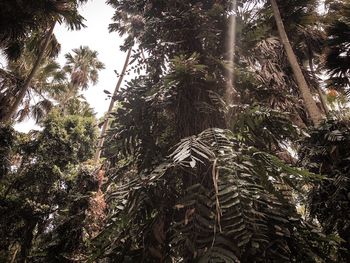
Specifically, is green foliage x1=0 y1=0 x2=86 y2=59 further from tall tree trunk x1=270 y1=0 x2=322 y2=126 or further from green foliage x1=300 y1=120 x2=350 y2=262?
green foliage x1=300 y1=120 x2=350 y2=262

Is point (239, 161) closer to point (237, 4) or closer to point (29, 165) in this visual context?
point (237, 4)

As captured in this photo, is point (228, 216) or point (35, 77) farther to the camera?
point (35, 77)

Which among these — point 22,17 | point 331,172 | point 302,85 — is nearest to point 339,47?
point 302,85

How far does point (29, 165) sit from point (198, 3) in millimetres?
8926

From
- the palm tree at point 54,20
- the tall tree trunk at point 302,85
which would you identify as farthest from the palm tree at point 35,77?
the tall tree trunk at point 302,85

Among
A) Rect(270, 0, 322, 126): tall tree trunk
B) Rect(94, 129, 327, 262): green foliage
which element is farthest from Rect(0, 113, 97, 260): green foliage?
Rect(94, 129, 327, 262): green foliage

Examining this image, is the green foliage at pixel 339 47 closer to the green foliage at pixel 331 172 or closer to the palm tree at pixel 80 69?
the green foliage at pixel 331 172

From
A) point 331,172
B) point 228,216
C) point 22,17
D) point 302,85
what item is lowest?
point 228,216

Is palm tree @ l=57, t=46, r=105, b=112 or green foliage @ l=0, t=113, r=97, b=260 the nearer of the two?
green foliage @ l=0, t=113, r=97, b=260

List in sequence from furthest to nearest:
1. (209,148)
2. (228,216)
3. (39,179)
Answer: (39,179)
(209,148)
(228,216)

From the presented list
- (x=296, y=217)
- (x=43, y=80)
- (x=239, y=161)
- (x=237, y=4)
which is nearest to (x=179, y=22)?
(x=237, y=4)

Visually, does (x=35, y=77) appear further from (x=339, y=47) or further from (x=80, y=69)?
(x=339, y=47)

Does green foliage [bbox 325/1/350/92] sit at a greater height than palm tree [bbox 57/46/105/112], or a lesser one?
lesser

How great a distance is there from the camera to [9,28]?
761 centimetres
